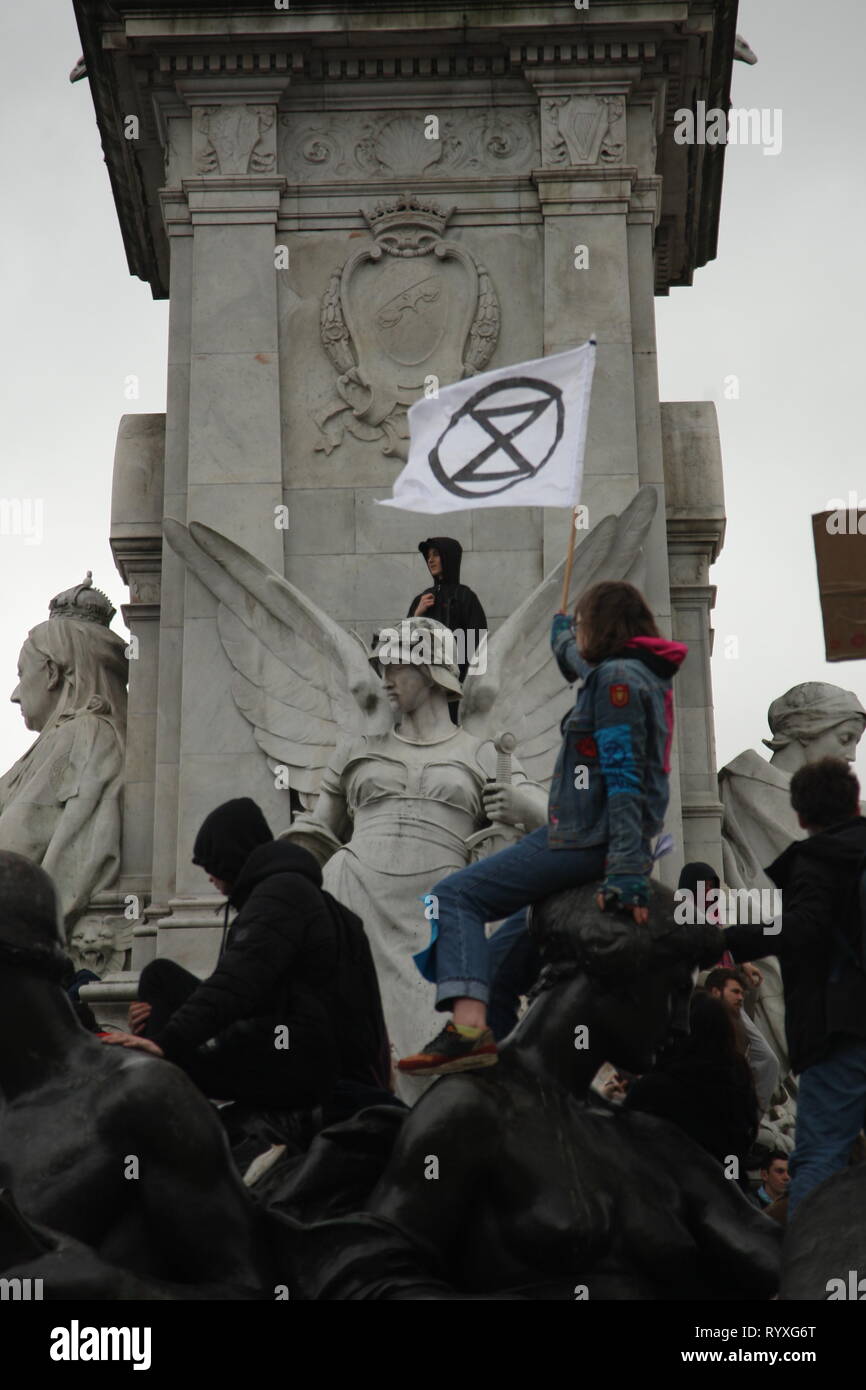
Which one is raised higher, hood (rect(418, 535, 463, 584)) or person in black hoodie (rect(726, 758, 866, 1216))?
hood (rect(418, 535, 463, 584))

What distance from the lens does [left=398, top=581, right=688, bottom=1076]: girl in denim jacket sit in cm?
896

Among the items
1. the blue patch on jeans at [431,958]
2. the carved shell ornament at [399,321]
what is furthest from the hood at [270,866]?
the carved shell ornament at [399,321]

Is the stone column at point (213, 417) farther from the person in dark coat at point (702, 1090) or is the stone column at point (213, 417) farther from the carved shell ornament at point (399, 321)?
the person in dark coat at point (702, 1090)

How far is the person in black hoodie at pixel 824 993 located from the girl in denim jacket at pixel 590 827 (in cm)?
79

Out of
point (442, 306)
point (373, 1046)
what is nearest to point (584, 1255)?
point (373, 1046)

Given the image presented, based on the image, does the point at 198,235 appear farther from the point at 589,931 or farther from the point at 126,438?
the point at 589,931

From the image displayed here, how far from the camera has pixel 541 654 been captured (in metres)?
17.2

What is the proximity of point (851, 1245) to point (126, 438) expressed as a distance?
1305 centimetres

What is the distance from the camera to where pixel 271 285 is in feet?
60.7

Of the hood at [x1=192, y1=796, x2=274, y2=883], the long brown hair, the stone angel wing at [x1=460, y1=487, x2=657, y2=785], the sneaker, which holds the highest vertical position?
the stone angel wing at [x1=460, y1=487, x2=657, y2=785]

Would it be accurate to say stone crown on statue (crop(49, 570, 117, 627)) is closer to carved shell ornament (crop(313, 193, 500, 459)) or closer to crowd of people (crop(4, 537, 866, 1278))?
carved shell ornament (crop(313, 193, 500, 459))

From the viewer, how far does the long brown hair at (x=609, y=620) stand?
31.2ft

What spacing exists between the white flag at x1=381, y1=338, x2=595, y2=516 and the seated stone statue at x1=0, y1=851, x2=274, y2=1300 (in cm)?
365

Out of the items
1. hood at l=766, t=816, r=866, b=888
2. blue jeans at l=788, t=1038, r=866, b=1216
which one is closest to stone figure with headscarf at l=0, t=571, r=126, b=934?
hood at l=766, t=816, r=866, b=888
